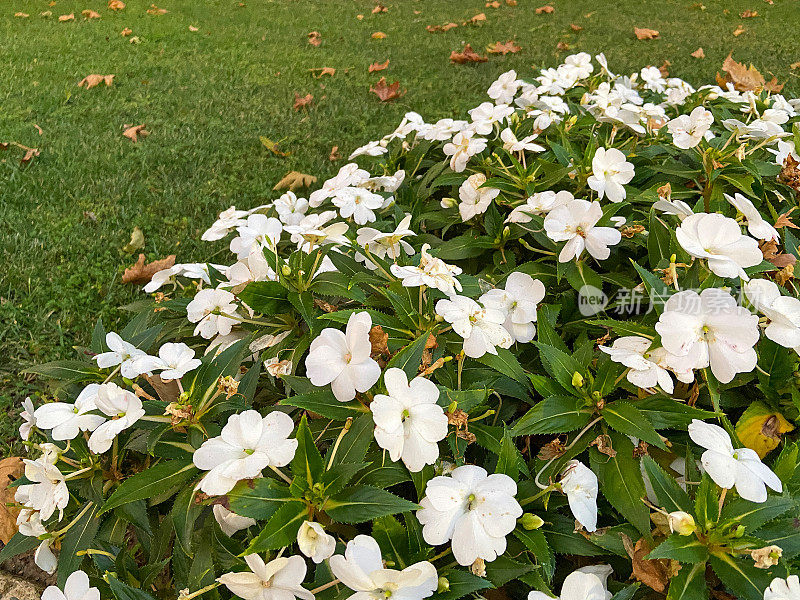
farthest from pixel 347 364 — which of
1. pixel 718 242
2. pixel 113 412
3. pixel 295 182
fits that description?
pixel 295 182

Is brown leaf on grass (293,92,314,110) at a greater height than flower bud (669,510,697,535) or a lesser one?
lesser

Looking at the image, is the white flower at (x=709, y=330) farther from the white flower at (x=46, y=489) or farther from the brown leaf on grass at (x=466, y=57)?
the brown leaf on grass at (x=466, y=57)

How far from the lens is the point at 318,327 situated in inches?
54.0

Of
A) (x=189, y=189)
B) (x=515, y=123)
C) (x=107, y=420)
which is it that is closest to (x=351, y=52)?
(x=189, y=189)

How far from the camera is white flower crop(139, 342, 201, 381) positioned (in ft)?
4.02

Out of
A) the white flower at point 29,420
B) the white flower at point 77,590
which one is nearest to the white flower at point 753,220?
the white flower at point 77,590

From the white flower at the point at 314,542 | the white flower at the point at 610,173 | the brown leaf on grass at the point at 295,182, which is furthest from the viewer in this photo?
the brown leaf on grass at the point at 295,182

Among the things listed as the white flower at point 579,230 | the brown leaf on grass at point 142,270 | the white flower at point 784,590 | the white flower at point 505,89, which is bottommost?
the brown leaf on grass at point 142,270

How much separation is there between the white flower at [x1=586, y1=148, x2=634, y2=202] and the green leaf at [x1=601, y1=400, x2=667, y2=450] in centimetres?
71

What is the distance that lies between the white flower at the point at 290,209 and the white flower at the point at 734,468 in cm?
147

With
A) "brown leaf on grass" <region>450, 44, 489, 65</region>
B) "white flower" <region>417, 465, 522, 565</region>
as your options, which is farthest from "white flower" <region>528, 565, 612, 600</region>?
"brown leaf on grass" <region>450, 44, 489, 65</region>

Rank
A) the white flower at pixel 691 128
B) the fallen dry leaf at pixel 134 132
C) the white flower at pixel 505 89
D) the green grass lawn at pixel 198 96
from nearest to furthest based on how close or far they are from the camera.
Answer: the white flower at pixel 691 128 → the white flower at pixel 505 89 → the green grass lawn at pixel 198 96 → the fallen dry leaf at pixel 134 132

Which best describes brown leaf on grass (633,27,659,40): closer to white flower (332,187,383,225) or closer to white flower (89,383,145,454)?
white flower (332,187,383,225)

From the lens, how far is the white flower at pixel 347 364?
3.55 feet
